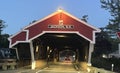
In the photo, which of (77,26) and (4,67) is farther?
(77,26)

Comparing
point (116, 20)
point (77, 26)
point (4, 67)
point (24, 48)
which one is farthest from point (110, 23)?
point (4, 67)

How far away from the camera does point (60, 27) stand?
40.2 m

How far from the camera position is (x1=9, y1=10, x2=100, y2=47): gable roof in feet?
131

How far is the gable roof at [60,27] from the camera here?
4006cm

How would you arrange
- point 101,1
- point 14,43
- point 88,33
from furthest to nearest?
point 101,1 < point 14,43 < point 88,33

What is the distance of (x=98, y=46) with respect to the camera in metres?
62.3

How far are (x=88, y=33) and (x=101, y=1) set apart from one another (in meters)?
22.1

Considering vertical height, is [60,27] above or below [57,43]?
above

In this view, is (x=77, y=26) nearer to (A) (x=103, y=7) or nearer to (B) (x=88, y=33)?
(B) (x=88, y=33)

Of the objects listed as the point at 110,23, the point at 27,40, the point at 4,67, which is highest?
the point at 110,23

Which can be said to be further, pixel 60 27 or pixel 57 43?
pixel 57 43

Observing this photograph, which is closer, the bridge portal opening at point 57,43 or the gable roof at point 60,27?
the gable roof at point 60,27

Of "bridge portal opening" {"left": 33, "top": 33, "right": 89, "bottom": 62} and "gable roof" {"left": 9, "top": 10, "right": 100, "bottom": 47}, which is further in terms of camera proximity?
"bridge portal opening" {"left": 33, "top": 33, "right": 89, "bottom": 62}

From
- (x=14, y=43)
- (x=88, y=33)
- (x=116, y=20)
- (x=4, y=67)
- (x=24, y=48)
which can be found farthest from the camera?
(x=116, y=20)
